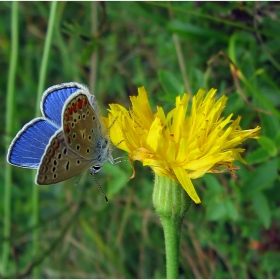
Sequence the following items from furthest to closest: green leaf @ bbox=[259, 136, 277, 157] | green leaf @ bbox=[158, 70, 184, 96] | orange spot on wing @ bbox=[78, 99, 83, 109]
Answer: green leaf @ bbox=[158, 70, 184, 96] < green leaf @ bbox=[259, 136, 277, 157] < orange spot on wing @ bbox=[78, 99, 83, 109]

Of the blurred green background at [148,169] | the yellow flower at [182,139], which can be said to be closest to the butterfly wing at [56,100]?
the yellow flower at [182,139]

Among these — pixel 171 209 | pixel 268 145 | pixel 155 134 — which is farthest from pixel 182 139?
pixel 268 145

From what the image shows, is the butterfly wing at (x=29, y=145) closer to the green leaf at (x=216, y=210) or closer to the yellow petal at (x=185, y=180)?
the yellow petal at (x=185, y=180)

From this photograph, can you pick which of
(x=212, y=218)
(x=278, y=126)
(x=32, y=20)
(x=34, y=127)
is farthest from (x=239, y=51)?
(x=32, y=20)

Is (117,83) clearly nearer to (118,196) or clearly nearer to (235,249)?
(118,196)

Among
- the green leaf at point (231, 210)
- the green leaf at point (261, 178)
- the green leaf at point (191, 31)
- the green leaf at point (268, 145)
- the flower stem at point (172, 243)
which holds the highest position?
the green leaf at point (191, 31)

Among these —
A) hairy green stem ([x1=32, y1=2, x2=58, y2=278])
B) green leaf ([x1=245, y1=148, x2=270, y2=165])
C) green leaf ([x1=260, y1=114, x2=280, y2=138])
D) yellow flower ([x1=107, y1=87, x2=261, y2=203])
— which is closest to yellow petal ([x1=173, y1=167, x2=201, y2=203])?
yellow flower ([x1=107, y1=87, x2=261, y2=203])

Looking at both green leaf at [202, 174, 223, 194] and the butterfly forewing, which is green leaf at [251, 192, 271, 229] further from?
the butterfly forewing
